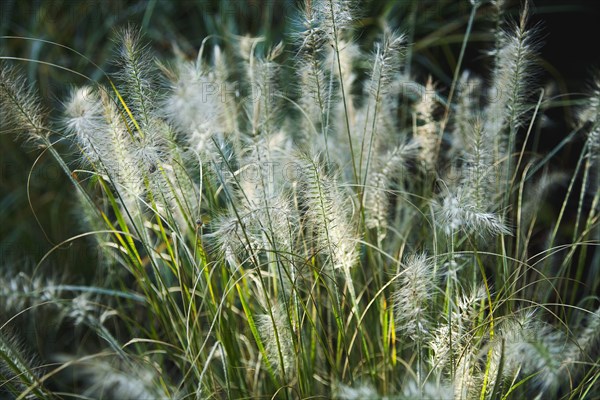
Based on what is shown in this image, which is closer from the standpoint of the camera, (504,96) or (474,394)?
(474,394)

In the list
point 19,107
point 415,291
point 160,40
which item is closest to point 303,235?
point 415,291

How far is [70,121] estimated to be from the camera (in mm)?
1286

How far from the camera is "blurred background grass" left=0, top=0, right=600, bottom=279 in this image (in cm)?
264

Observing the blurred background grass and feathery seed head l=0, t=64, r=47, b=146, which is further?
the blurred background grass

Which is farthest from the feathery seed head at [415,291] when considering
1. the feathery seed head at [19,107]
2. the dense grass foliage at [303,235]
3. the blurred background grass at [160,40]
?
the blurred background grass at [160,40]

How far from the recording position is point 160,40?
2775 mm

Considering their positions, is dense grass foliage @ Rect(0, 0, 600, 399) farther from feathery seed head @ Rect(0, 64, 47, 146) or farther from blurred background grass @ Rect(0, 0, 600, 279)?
blurred background grass @ Rect(0, 0, 600, 279)

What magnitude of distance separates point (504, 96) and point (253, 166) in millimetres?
588

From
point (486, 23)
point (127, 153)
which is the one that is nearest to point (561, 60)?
point (486, 23)

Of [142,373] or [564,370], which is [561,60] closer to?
[564,370]

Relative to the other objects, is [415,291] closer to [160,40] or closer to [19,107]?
[19,107]

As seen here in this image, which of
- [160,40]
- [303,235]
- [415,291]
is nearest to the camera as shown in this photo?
[415,291]

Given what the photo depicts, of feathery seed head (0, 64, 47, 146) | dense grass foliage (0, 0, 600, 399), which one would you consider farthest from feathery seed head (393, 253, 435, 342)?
feathery seed head (0, 64, 47, 146)

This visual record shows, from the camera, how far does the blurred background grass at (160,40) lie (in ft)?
8.65
